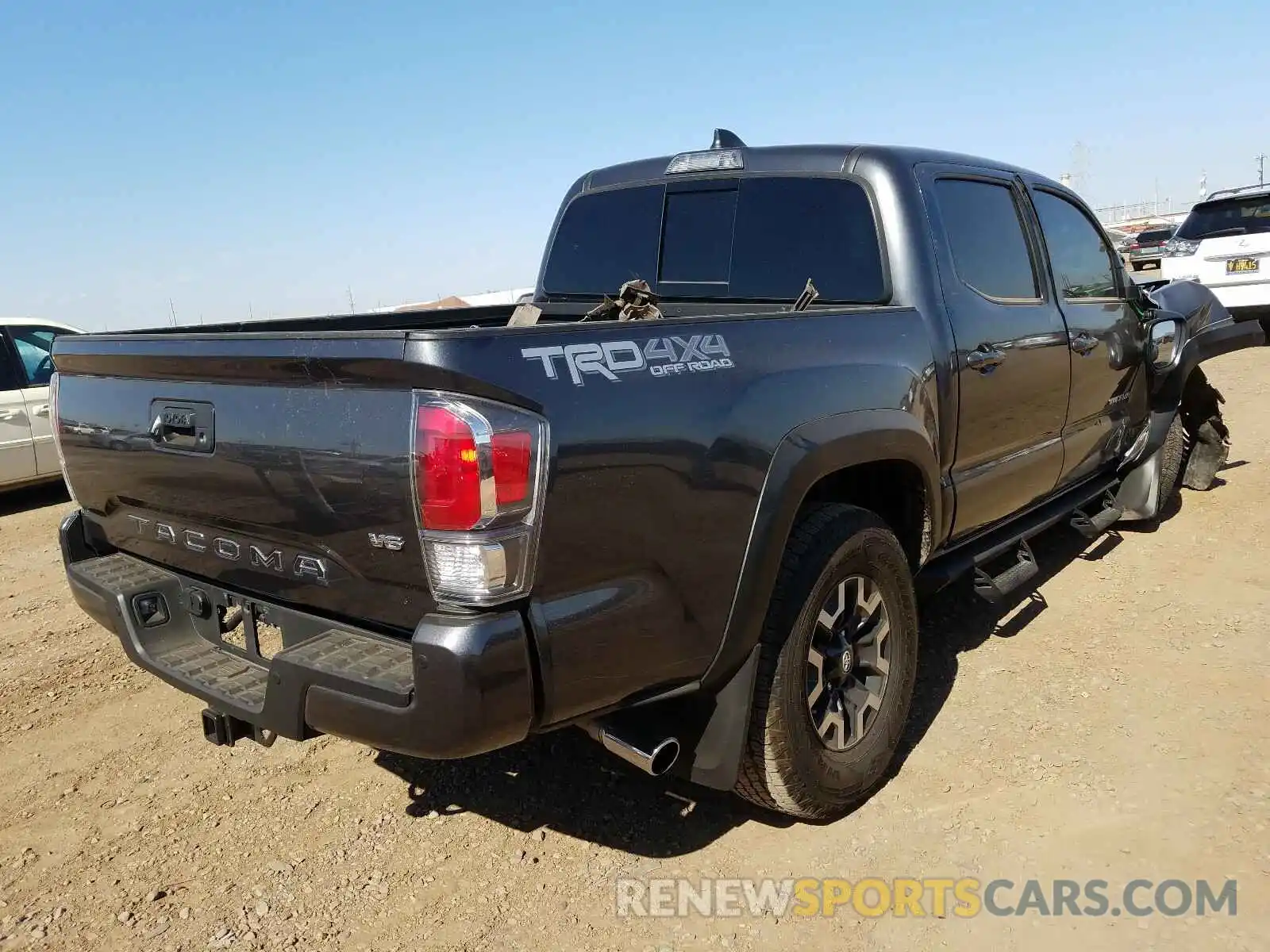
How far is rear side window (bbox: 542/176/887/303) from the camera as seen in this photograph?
336cm

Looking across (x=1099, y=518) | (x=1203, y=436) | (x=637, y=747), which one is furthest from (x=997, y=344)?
(x=1203, y=436)

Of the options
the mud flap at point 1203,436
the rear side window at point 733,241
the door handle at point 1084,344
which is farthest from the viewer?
the mud flap at point 1203,436

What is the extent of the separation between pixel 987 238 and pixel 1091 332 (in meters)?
0.98

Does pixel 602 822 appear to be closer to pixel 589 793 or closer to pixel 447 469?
pixel 589 793

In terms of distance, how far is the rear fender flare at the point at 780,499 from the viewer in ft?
8.01

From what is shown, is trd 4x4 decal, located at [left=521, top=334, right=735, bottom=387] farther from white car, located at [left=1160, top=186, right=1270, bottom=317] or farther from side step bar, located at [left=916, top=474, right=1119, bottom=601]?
white car, located at [left=1160, top=186, right=1270, bottom=317]

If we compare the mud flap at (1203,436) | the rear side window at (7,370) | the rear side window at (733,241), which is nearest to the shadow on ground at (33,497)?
the rear side window at (7,370)

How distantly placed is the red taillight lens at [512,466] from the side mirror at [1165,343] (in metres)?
4.41

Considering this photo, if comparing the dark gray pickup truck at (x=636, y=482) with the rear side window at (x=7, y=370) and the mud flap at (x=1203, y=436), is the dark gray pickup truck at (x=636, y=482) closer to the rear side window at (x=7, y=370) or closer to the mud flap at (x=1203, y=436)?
the mud flap at (x=1203, y=436)

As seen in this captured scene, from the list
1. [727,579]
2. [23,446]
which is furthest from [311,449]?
[23,446]

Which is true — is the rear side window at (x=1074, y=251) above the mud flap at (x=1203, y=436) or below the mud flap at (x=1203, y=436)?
above

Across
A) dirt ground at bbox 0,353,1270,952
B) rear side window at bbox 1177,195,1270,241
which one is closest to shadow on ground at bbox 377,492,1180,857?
dirt ground at bbox 0,353,1270,952

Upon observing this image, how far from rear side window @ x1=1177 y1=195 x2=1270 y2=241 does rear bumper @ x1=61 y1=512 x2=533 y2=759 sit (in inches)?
501

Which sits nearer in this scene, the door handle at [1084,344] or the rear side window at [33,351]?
the door handle at [1084,344]
